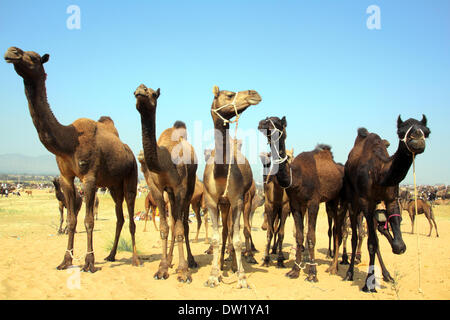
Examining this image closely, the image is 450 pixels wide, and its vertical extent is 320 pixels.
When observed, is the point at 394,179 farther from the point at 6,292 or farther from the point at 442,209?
the point at 442,209

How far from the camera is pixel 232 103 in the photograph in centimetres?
656

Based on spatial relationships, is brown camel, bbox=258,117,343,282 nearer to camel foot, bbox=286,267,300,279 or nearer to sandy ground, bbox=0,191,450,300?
camel foot, bbox=286,267,300,279

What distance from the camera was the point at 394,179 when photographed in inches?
236

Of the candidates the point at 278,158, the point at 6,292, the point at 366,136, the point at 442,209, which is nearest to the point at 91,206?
the point at 6,292

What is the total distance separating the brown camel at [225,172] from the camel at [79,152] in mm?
Answer: 2594

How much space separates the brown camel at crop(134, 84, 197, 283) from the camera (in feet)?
21.7

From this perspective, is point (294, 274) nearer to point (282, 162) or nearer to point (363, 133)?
point (282, 162)

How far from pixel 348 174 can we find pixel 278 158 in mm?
1679

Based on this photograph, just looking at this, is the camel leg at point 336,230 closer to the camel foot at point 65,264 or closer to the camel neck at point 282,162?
the camel neck at point 282,162

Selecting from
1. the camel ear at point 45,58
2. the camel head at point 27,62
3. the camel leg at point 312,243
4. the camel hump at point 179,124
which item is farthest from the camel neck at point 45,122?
the camel leg at point 312,243

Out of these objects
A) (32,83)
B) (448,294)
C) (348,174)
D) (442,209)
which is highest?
(32,83)

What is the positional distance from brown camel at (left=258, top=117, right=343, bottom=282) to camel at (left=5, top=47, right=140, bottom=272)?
144 inches

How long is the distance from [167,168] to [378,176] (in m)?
4.18
